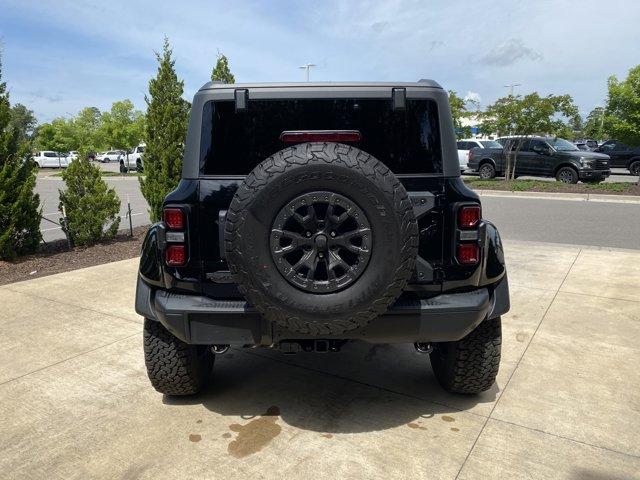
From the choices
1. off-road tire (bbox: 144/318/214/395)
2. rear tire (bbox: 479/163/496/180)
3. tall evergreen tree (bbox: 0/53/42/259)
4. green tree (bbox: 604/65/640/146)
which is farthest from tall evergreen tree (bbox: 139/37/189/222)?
rear tire (bbox: 479/163/496/180)

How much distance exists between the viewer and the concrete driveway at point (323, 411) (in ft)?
8.13

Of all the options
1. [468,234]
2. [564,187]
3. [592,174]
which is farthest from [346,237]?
[592,174]

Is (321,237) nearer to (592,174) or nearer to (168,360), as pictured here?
(168,360)

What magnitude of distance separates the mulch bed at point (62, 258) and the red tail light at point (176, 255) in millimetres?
4690

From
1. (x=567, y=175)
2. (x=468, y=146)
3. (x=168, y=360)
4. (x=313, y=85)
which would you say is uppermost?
(x=468, y=146)

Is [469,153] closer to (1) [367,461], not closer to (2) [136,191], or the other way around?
(2) [136,191]

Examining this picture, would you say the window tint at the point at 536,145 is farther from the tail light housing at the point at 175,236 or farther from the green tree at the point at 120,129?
the green tree at the point at 120,129

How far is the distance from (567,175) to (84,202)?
15.9 m

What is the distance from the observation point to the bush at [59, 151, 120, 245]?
307 inches

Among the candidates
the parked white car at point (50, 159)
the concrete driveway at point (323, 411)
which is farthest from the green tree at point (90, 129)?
the concrete driveway at point (323, 411)

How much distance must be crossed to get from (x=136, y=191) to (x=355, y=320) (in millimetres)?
19385

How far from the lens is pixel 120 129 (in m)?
36.2

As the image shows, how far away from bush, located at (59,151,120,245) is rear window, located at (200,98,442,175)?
6.03 metres

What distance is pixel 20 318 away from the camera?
15.3 feet
